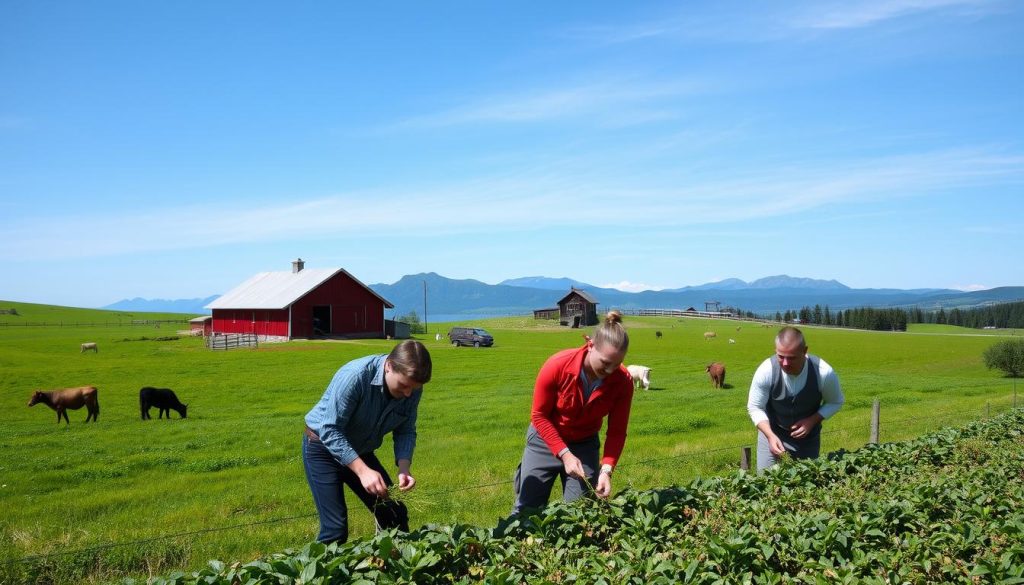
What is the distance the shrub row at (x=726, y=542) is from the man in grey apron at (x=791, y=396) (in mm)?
532

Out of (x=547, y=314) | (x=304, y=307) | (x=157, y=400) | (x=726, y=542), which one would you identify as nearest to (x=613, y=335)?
(x=726, y=542)

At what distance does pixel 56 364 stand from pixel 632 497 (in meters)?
36.6

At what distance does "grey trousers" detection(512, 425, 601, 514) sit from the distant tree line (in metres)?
83.8

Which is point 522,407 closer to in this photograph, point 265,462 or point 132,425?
point 265,462

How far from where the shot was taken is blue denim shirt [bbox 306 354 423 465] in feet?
16.4

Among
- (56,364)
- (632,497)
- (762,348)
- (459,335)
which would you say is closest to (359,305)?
(459,335)

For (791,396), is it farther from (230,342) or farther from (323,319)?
(323,319)

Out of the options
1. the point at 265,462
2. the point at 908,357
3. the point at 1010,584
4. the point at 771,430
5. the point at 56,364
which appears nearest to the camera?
the point at 1010,584

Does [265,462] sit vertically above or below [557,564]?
below

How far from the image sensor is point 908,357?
40688 mm

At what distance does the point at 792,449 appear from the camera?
7062mm

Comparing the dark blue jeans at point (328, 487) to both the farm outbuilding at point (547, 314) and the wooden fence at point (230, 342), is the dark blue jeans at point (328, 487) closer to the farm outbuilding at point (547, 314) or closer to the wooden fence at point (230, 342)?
the wooden fence at point (230, 342)

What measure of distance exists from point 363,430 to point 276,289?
171ft

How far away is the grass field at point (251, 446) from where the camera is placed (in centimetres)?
739
